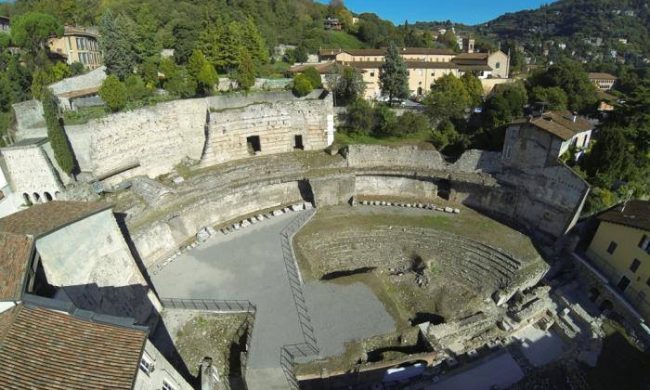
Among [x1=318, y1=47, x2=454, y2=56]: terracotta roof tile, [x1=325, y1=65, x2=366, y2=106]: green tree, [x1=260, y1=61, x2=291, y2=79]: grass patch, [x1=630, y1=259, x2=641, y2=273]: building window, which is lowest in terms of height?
[x1=630, y1=259, x2=641, y2=273]: building window

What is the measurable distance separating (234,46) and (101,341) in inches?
988

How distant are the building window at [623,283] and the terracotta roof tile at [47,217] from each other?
69.9 feet

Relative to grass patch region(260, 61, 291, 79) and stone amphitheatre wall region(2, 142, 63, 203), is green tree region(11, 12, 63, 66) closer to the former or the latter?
stone amphitheatre wall region(2, 142, 63, 203)

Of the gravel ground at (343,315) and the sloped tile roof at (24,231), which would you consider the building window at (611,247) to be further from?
the sloped tile roof at (24,231)

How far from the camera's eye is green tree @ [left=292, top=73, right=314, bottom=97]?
1004 inches

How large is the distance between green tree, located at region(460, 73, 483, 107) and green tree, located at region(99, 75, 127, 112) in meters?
25.2

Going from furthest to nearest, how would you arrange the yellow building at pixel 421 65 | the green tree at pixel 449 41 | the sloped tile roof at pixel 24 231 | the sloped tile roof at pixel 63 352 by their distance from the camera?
the green tree at pixel 449 41 → the yellow building at pixel 421 65 → the sloped tile roof at pixel 24 231 → the sloped tile roof at pixel 63 352

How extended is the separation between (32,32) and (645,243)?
40764 mm

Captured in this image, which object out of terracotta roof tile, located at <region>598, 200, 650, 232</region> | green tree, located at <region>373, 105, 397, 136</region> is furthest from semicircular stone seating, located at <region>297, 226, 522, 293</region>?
green tree, located at <region>373, 105, 397, 136</region>

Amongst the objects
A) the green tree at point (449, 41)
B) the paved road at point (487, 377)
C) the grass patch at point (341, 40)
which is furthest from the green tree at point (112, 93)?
the green tree at point (449, 41)

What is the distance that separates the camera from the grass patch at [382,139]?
25109 millimetres

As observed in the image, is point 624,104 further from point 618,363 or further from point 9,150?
point 9,150

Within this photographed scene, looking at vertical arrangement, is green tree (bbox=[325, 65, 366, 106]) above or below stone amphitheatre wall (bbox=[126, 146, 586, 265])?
above

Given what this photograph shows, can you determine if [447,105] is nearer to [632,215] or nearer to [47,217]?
[632,215]
